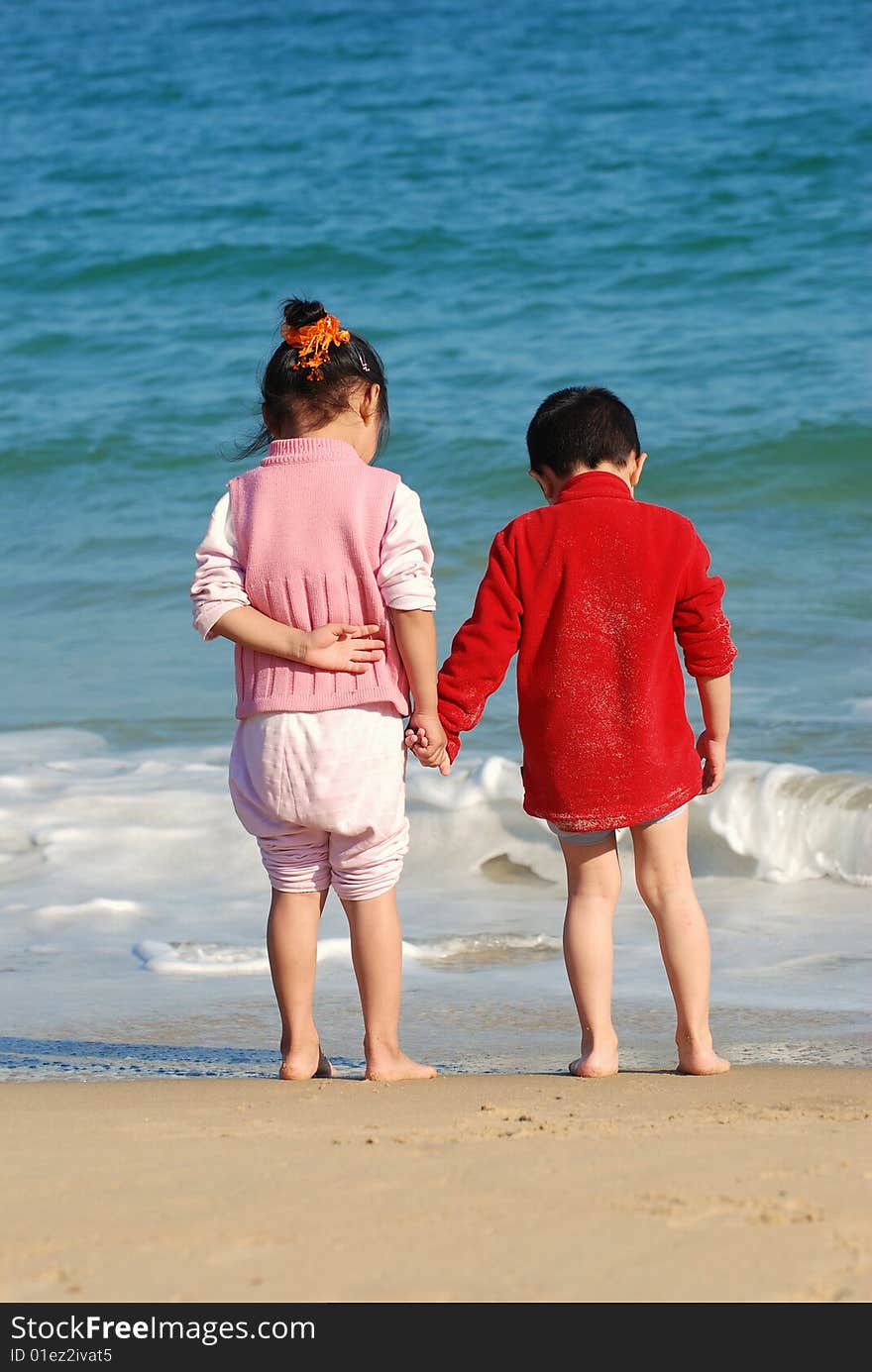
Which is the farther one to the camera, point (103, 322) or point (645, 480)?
point (103, 322)

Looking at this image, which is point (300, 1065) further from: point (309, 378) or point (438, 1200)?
point (309, 378)

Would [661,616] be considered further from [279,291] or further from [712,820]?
[279,291]

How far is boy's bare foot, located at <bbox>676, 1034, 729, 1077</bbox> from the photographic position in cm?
259

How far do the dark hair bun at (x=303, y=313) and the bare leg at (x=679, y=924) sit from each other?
3.31 feet

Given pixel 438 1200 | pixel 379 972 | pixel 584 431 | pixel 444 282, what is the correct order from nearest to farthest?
1. pixel 438 1200
2. pixel 379 972
3. pixel 584 431
4. pixel 444 282

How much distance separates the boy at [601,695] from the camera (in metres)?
2.60

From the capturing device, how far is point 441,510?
836 centimetres

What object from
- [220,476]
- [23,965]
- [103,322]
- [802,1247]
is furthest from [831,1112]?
[103,322]

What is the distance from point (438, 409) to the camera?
374 inches

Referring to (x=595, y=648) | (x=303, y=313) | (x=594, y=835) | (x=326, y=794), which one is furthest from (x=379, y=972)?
(x=303, y=313)

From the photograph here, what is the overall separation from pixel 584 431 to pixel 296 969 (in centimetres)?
103

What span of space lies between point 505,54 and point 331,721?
13.4 m

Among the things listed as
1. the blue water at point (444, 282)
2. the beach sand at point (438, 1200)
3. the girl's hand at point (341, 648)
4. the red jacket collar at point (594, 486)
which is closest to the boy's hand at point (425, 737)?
the girl's hand at point (341, 648)

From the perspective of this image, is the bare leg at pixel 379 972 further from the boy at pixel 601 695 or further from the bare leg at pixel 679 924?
the bare leg at pixel 679 924
